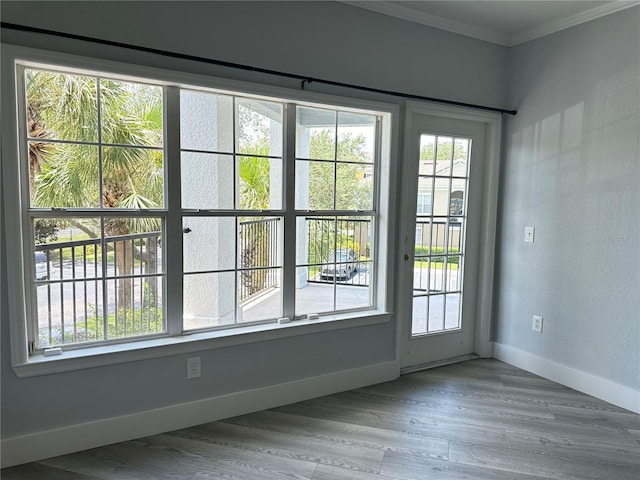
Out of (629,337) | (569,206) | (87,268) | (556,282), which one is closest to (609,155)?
(569,206)

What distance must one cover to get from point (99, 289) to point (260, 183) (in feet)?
3.63

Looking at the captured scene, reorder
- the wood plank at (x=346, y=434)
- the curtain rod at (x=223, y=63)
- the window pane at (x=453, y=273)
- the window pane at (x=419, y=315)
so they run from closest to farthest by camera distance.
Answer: the curtain rod at (x=223, y=63) < the wood plank at (x=346, y=434) < the window pane at (x=419, y=315) < the window pane at (x=453, y=273)

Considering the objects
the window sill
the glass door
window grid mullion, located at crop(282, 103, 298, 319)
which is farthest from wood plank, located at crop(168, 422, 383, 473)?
the glass door

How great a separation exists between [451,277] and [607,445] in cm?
153

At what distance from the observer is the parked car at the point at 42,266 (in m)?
2.11

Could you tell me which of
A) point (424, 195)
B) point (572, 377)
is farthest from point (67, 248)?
point (572, 377)

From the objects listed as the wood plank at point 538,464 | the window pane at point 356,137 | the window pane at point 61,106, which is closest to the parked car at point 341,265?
the window pane at point 356,137

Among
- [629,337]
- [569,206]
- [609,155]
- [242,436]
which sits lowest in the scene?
[242,436]

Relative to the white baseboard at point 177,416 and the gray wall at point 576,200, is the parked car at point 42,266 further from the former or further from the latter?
the gray wall at point 576,200

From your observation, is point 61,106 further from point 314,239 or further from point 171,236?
point 314,239

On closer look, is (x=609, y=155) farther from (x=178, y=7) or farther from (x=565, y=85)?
(x=178, y=7)

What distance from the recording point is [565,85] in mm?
3029

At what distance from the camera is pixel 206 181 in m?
2.48

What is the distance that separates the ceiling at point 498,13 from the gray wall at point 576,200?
0.26 feet
